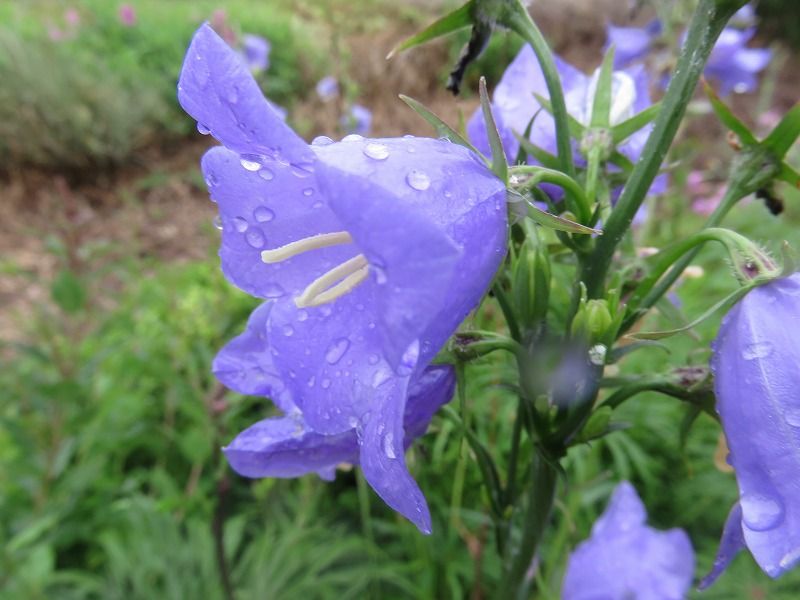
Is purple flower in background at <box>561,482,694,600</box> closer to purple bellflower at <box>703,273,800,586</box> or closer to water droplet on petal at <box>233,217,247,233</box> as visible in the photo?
purple bellflower at <box>703,273,800,586</box>

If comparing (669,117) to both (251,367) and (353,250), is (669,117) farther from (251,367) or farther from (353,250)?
(251,367)

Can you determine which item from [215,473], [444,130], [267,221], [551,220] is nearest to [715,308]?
[551,220]

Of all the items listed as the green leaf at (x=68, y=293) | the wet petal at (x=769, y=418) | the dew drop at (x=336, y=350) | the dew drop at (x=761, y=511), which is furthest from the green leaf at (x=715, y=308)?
the green leaf at (x=68, y=293)

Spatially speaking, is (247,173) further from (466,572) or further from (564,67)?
(466,572)

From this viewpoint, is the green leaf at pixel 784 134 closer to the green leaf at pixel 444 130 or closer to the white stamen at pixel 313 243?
the green leaf at pixel 444 130

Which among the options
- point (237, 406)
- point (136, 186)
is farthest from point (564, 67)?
point (136, 186)
